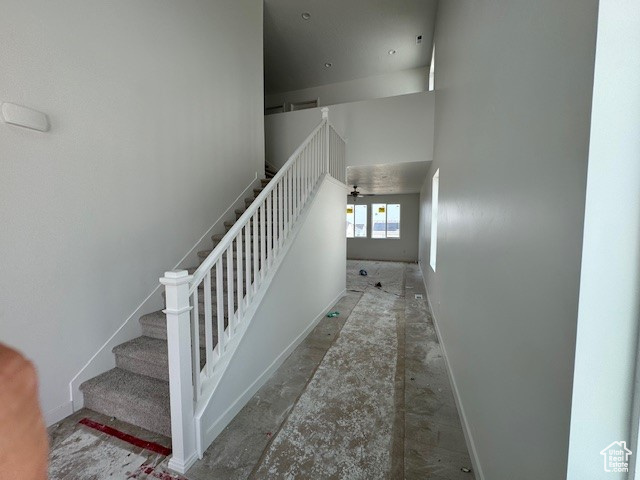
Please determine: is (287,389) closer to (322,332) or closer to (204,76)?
(322,332)

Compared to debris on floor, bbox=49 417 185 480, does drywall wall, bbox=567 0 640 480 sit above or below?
above

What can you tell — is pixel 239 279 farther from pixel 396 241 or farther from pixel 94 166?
pixel 396 241

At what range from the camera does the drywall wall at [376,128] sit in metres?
4.20

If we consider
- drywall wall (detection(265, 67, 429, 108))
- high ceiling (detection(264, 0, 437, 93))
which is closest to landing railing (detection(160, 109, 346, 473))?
high ceiling (detection(264, 0, 437, 93))

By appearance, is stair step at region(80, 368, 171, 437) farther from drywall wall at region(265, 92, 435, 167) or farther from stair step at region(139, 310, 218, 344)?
drywall wall at region(265, 92, 435, 167)

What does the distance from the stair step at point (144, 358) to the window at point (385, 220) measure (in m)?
8.47

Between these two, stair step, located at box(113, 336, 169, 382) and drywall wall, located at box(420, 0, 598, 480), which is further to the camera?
stair step, located at box(113, 336, 169, 382)

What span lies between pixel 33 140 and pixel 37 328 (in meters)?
1.19

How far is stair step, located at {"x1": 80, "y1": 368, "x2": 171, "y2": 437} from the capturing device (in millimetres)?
1644

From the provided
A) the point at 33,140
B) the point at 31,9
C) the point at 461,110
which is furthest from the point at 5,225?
the point at 461,110

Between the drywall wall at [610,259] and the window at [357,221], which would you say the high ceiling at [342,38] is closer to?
the window at [357,221]

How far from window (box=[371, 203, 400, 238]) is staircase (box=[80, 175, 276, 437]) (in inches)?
323

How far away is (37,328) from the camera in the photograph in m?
1.63

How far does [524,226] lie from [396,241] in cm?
876
